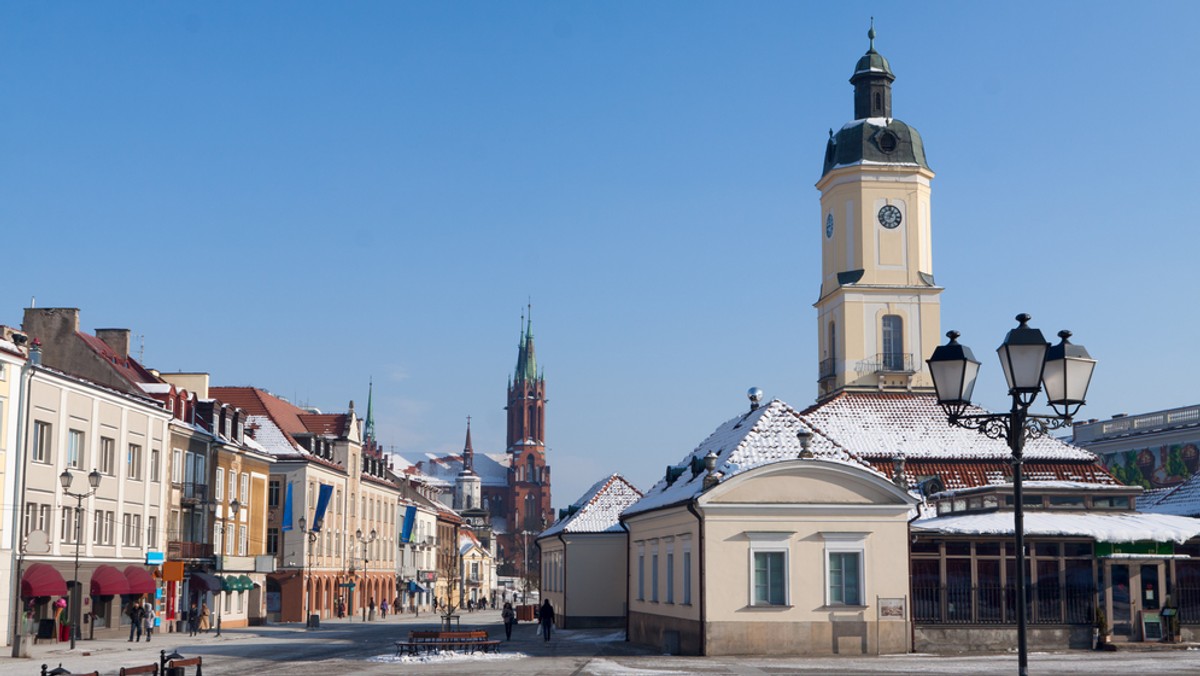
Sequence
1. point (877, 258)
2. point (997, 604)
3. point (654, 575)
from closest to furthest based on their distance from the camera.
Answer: point (997, 604), point (654, 575), point (877, 258)

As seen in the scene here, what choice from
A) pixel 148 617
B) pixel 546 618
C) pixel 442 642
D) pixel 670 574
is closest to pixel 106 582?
pixel 148 617

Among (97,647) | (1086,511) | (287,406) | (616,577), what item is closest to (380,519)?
(287,406)

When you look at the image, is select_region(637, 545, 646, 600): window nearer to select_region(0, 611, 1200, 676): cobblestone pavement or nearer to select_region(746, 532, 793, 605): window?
select_region(0, 611, 1200, 676): cobblestone pavement

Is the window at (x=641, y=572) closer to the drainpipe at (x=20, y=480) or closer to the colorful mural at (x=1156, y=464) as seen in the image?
the drainpipe at (x=20, y=480)

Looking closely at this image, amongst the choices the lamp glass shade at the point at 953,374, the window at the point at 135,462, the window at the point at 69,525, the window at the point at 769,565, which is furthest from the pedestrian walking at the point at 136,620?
the lamp glass shade at the point at 953,374

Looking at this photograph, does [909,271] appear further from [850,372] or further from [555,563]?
[555,563]

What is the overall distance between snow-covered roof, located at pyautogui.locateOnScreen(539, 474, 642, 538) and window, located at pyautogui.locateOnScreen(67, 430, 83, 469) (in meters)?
20.9

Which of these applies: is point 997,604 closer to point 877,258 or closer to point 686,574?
point 686,574

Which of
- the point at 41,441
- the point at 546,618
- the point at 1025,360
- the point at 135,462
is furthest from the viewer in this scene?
the point at 135,462

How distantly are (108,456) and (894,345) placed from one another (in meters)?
35.6

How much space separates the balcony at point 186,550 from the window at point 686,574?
88.0 feet

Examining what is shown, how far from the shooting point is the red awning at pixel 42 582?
43.0m

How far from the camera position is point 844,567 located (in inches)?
1460

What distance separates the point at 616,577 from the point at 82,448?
2392 cm
